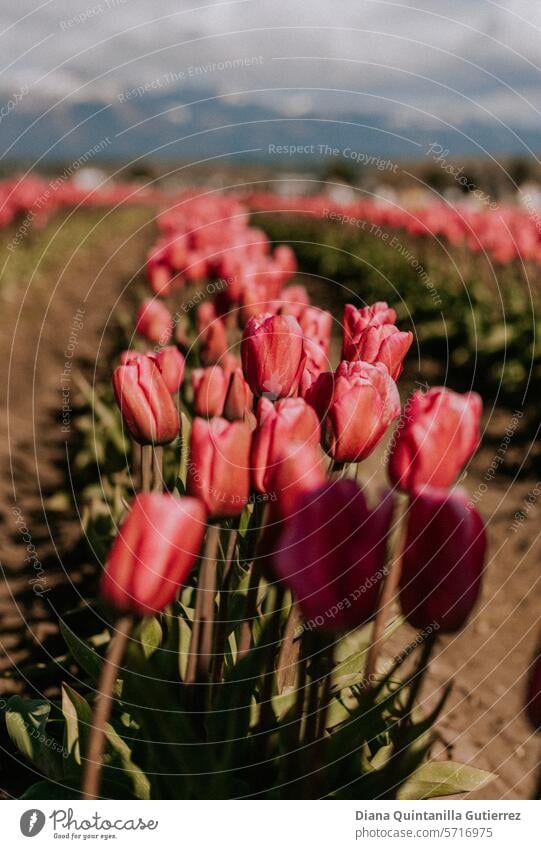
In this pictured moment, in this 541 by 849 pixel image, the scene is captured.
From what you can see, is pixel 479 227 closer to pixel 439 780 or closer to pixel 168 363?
pixel 168 363

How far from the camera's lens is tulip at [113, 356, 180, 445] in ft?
3.97

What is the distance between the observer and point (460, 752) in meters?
1.90

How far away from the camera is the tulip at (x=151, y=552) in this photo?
0.84 metres

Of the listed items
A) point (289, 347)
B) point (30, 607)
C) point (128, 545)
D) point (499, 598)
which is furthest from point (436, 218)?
point (128, 545)

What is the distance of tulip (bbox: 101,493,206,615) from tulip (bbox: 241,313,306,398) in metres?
0.42

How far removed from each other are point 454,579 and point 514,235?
5.10 metres

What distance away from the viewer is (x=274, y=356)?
124 cm

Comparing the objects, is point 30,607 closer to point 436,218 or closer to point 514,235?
point 514,235

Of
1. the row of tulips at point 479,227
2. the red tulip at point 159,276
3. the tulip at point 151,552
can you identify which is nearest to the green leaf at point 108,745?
the tulip at point 151,552

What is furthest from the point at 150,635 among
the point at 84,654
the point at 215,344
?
the point at 215,344

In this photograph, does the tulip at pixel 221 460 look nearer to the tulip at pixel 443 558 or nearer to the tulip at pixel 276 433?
the tulip at pixel 276 433

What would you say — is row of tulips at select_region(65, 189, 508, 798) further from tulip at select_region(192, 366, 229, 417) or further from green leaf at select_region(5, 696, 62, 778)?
green leaf at select_region(5, 696, 62, 778)

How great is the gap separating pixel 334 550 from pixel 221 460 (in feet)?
0.64
